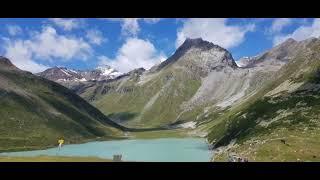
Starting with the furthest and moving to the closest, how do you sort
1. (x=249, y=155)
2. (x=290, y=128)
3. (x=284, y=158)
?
(x=290, y=128)
(x=249, y=155)
(x=284, y=158)
